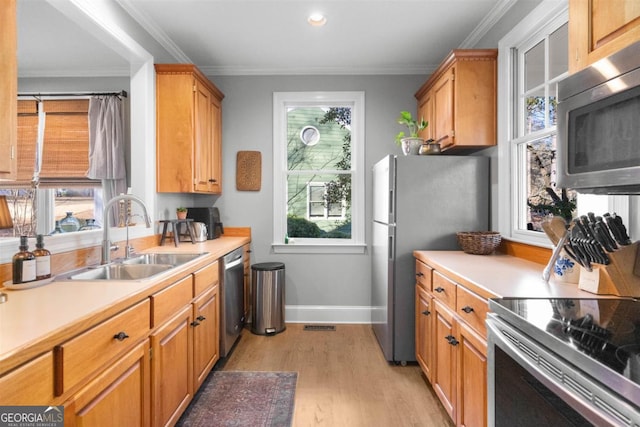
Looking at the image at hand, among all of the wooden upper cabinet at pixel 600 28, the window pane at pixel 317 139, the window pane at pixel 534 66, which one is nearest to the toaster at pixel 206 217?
the window pane at pixel 317 139

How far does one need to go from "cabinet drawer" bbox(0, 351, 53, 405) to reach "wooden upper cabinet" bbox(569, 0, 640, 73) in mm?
1877

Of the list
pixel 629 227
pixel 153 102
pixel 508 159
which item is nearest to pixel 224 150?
pixel 153 102

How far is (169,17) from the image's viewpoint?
8.76 ft

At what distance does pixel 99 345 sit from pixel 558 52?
2.69 metres

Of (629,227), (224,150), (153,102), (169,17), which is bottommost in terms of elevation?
(629,227)

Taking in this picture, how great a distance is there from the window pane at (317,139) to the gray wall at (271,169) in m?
0.22

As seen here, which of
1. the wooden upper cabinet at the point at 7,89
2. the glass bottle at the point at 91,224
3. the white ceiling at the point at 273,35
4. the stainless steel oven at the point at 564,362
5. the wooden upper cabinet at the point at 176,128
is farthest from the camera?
the glass bottle at the point at 91,224

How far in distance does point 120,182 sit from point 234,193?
1.09 metres

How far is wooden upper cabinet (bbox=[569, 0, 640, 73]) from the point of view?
42.1 inches

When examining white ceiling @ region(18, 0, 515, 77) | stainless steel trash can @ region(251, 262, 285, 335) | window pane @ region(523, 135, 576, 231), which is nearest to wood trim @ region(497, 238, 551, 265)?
window pane @ region(523, 135, 576, 231)

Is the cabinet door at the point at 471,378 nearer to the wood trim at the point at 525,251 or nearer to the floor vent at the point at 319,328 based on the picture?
the wood trim at the point at 525,251

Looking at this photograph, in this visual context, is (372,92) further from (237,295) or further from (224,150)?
(237,295)

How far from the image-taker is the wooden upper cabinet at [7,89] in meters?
1.27

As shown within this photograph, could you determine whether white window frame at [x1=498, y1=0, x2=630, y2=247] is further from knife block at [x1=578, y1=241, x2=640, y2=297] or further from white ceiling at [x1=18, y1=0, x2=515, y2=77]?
knife block at [x1=578, y1=241, x2=640, y2=297]
